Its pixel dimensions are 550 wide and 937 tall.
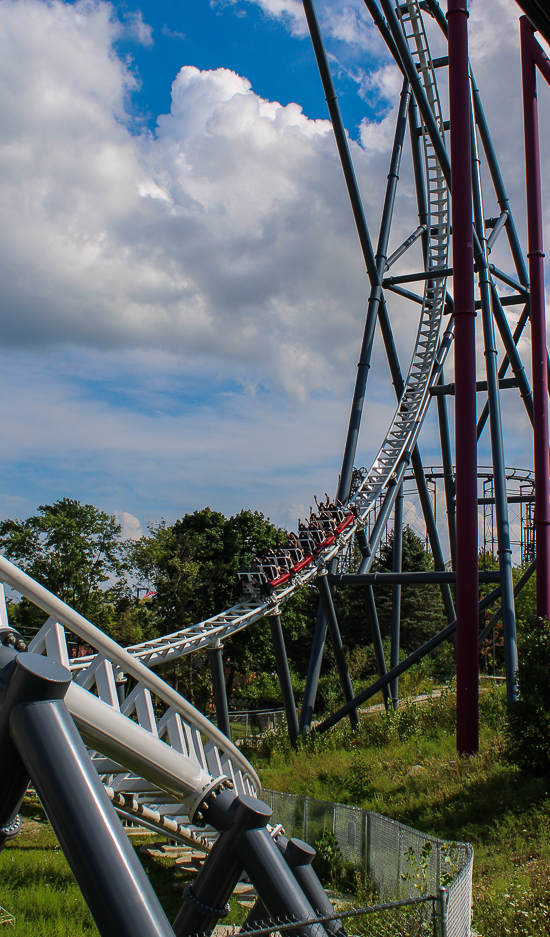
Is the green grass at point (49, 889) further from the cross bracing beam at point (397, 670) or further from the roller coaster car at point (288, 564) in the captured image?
the roller coaster car at point (288, 564)

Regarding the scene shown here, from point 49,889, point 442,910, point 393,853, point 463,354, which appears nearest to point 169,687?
point 442,910

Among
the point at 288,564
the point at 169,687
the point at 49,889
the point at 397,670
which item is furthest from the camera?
the point at 288,564

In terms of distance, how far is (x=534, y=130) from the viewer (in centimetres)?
1239

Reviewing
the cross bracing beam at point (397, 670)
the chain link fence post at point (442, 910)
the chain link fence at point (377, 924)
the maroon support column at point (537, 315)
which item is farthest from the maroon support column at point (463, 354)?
the chain link fence post at point (442, 910)

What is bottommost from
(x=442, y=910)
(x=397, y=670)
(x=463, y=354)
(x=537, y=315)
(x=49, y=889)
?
(x=49, y=889)

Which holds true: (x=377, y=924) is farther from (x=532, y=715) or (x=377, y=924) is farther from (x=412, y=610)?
(x=412, y=610)

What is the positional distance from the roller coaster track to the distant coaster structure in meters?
0.02

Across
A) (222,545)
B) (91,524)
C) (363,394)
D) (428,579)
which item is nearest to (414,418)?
(363,394)

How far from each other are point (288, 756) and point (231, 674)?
13.2 m

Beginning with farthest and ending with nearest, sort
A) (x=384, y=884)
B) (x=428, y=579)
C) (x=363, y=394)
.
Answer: (x=363, y=394)
(x=428, y=579)
(x=384, y=884)

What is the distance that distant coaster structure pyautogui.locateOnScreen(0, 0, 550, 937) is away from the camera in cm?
227

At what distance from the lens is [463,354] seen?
395 inches

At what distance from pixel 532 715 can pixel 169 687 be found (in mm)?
5882

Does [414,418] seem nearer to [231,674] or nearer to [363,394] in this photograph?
[363,394]
